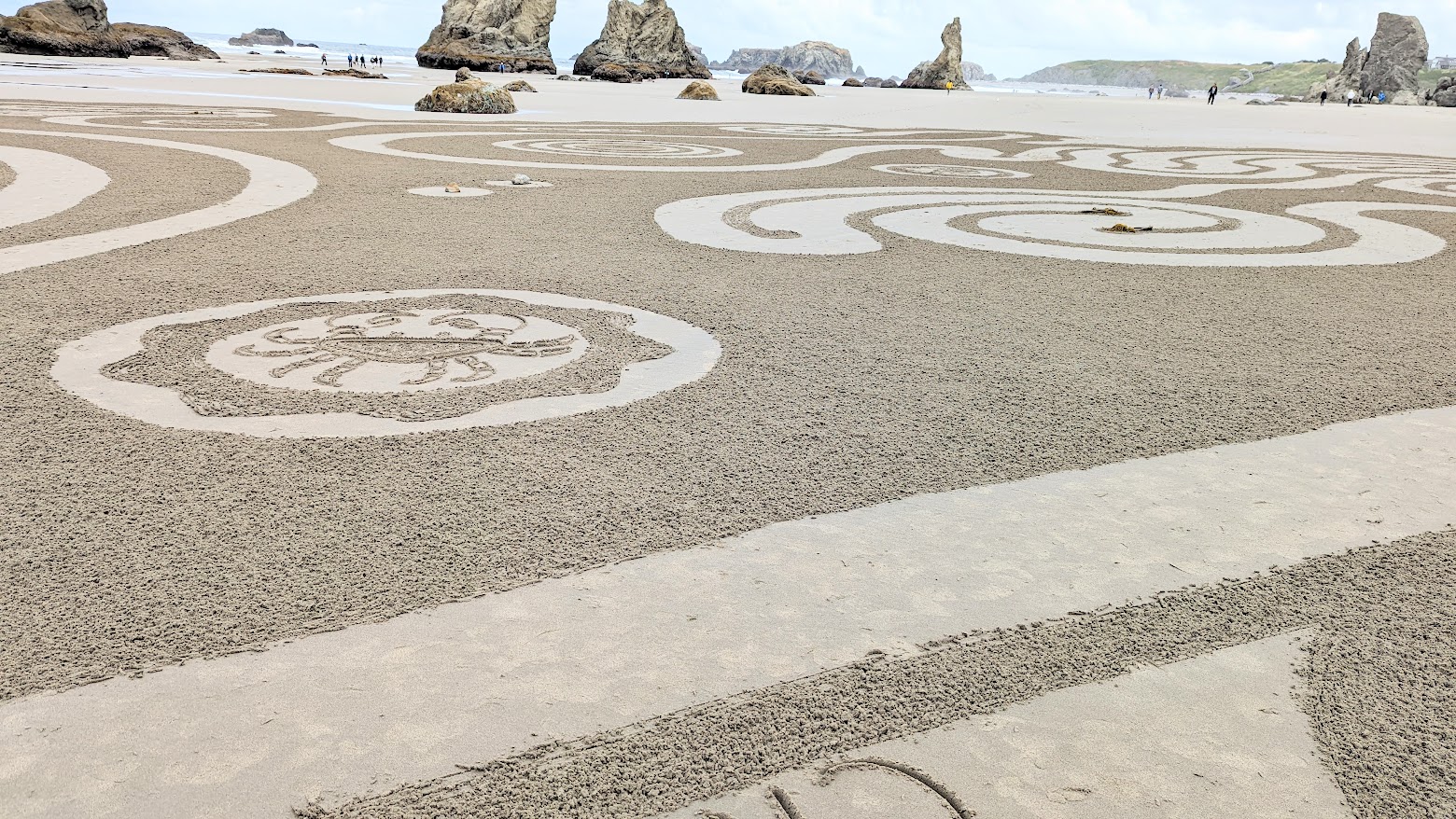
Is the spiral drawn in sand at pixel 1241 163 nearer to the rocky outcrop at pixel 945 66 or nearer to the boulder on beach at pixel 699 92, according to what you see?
the boulder on beach at pixel 699 92

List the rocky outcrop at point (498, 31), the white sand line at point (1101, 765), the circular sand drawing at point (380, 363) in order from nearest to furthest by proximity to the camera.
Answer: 1. the white sand line at point (1101, 765)
2. the circular sand drawing at point (380, 363)
3. the rocky outcrop at point (498, 31)

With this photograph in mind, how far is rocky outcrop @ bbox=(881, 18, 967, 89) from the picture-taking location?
2485 inches

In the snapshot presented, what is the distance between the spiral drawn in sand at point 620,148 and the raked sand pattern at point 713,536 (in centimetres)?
635

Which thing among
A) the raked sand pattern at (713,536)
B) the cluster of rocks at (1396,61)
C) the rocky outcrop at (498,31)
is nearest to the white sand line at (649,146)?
the raked sand pattern at (713,536)

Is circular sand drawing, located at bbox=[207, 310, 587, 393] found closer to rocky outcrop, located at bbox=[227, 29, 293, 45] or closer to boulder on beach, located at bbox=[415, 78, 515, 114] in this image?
boulder on beach, located at bbox=[415, 78, 515, 114]

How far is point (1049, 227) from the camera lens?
740 centimetres

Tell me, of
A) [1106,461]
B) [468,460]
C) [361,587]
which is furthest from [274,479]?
[1106,461]

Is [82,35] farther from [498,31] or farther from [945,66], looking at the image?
[945,66]

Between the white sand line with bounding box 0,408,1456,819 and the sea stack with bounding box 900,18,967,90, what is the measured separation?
6320 centimetres

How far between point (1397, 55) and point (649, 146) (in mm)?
52455

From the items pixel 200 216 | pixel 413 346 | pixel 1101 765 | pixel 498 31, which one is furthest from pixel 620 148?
pixel 498 31

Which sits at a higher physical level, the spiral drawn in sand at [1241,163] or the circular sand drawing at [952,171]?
the spiral drawn in sand at [1241,163]

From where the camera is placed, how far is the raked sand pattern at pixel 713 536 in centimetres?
173

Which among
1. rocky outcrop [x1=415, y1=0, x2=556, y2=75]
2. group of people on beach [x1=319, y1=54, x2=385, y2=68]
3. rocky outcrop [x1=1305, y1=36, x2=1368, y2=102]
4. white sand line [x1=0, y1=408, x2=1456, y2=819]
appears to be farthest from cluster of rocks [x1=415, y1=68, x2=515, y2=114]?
rocky outcrop [x1=1305, y1=36, x2=1368, y2=102]
